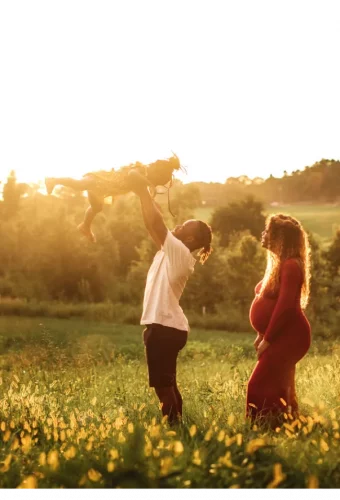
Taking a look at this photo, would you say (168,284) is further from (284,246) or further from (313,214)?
(313,214)

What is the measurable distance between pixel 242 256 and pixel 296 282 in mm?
36728

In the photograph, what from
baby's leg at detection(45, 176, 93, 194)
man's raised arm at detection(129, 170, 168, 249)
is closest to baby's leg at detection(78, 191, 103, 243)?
baby's leg at detection(45, 176, 93, 194)

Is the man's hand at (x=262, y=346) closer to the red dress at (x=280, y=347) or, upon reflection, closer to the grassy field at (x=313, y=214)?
the red dress at (x=280, y=347)

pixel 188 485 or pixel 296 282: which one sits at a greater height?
pixel 296 282

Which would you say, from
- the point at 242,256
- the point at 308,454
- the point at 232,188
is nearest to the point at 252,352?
the point at 308,454

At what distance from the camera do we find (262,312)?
20.1ft

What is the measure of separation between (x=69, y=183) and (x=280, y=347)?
2323mm

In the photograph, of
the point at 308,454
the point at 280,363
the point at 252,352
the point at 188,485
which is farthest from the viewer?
the point at 252,352

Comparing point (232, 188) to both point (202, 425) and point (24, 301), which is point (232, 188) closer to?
point (24, 301)

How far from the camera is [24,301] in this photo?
4072 centimetres

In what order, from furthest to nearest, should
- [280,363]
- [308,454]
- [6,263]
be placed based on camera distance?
[6,263] → [280,363] → [308,454]

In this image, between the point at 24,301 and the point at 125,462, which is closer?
the point at 125,462

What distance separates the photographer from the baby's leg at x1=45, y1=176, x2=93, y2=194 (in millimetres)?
5602

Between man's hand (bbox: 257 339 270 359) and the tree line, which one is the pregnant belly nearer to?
man's hand (bbox: 257 339 270 359)
